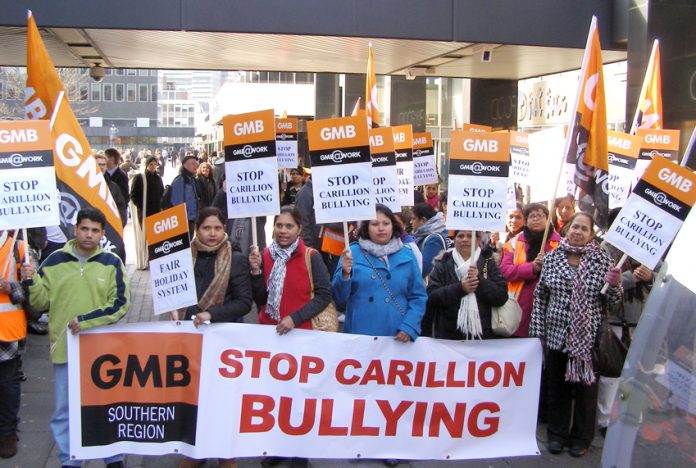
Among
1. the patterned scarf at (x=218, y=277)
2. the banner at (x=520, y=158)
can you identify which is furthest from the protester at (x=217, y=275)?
the banner at (x=520, y=158)

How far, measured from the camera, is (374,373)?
5.25 meters

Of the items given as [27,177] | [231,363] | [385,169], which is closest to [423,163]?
[385,169]

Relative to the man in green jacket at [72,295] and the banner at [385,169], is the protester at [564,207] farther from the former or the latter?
the man in green jacket at [72,295]

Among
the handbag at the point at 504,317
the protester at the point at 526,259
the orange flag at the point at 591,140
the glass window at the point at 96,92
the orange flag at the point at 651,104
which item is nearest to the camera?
the handbag at the point at 504,317

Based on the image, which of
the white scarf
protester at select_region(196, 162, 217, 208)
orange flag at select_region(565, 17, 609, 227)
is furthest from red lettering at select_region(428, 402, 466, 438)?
protester at select_region(196, 162, 217, 208)

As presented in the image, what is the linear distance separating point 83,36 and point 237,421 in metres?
8.14

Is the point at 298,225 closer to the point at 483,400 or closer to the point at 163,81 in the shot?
the point at 483,400

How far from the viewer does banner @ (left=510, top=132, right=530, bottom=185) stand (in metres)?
10.3

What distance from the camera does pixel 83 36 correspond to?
11445 millimetres

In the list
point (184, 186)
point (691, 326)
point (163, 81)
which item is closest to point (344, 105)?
point (184, 186)

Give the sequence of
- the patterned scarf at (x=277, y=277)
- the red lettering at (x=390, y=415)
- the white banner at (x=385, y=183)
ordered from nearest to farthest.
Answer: the red lettering at (x=390, y=415) < the patterned scarf at (x=277, y=277) < the white banner at (x=385, y=183)

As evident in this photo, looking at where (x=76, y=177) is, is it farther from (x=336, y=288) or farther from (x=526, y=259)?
Result: (x=526, y=259)

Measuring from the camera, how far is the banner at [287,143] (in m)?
11.5

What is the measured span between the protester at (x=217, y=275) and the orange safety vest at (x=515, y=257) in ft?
7.80
